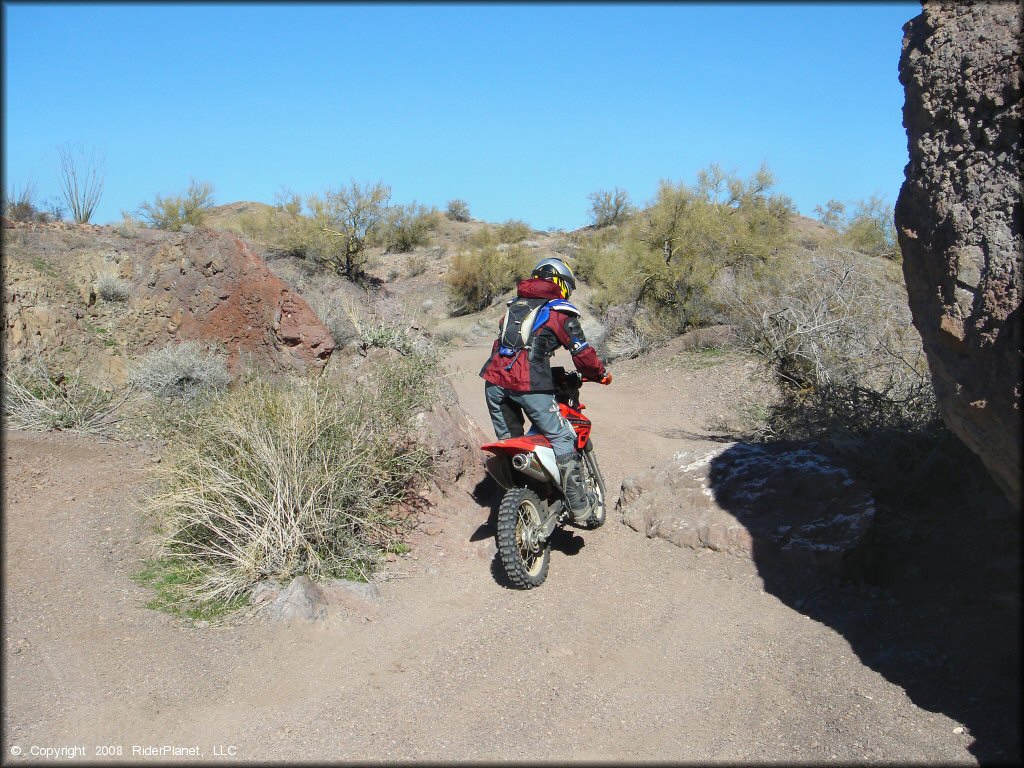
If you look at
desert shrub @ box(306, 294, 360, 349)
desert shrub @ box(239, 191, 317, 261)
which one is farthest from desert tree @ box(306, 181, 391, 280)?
desert shrub @ box(306, 294, 360, 349)

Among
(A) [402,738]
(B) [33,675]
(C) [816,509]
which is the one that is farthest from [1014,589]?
(B) [33,675]

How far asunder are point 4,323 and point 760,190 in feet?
67.1

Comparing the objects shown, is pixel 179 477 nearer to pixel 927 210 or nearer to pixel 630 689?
pixel 630 689

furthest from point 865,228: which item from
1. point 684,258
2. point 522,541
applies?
point 522,541

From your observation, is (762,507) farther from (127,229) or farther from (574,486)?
(127,229)

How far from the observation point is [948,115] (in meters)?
3.85

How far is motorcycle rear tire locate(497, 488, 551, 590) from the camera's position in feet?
17.0

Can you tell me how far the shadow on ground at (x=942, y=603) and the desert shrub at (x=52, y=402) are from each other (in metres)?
5.61

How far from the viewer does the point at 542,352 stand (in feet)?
18.7

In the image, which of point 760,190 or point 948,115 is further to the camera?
point 760,190

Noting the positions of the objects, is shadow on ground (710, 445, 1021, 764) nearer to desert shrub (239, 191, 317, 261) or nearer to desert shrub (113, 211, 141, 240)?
desert shrub (113, 211, 141, 240)

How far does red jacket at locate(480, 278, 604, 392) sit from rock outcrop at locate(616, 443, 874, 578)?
4.76ft

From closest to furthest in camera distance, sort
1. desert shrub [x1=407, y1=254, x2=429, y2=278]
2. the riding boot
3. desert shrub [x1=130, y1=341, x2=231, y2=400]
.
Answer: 1. the riding boot
2. desert shrub [x1=130, y1=341, x2=231, y2=400]
3. desert shrub [x1=407, y1=254, x2=429, y2=278]

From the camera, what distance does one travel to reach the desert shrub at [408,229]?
34.3 meters
